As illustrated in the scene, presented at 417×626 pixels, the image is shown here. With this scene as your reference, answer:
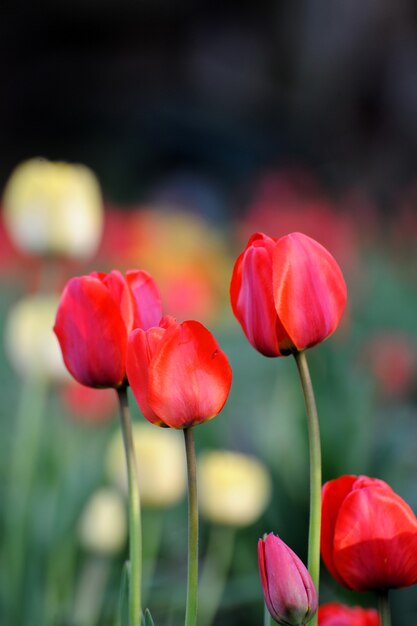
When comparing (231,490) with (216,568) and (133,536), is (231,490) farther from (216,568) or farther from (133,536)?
(133,536)

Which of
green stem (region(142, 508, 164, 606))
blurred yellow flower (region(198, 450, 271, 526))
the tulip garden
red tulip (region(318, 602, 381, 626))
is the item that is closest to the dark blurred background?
the tulip garden

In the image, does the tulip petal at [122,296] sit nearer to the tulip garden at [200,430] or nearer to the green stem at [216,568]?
the tulip garden at [200,430]

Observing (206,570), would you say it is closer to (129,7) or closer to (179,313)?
(179,313)

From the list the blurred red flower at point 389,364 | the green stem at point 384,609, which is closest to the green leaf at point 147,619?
the green stem at point 384,609

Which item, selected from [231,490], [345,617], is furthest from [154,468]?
[345,617]

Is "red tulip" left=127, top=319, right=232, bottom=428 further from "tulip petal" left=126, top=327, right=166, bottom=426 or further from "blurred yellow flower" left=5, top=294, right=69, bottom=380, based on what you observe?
"blurred yellow flower" left=5, top=294, right=69, bottom=380
